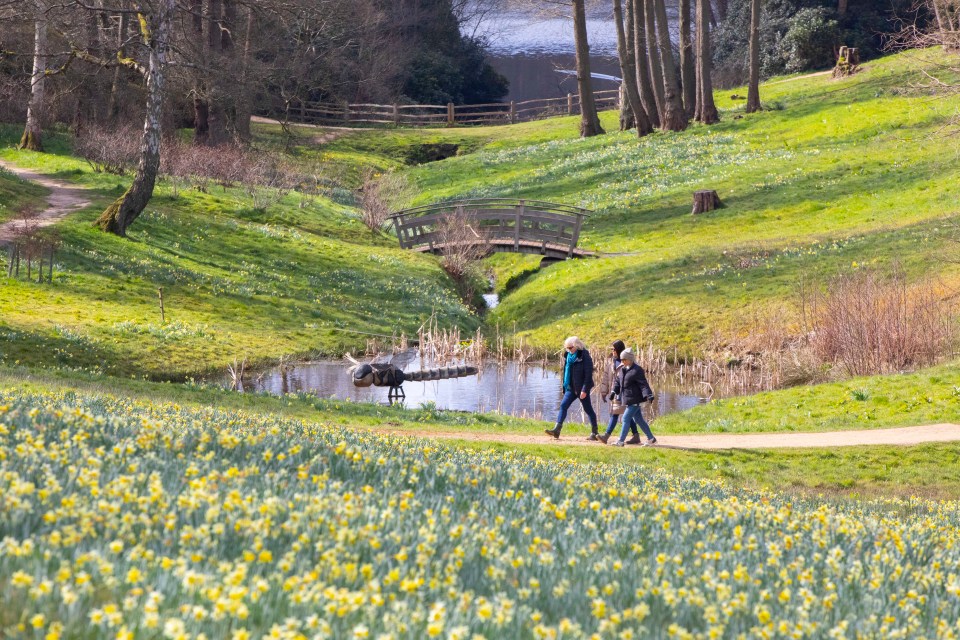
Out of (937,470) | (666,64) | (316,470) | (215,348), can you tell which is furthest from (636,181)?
(316,470)

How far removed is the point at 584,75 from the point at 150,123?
3186 centimetres

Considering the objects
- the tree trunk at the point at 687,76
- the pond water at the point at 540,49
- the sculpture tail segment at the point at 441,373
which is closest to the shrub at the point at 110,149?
the sculpture tail segment at the point at 441,373

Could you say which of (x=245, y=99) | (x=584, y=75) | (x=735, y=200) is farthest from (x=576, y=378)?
(x=584, y=75)

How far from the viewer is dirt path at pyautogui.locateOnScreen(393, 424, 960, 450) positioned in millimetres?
16391

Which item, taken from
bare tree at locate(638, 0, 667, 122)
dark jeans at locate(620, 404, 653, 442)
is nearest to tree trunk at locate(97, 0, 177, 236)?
dark jeans at locate(620, 404, 653, 442)

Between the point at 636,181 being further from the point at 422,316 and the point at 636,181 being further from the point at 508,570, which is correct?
the point at 508,570

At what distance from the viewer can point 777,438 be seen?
1728 centimetres

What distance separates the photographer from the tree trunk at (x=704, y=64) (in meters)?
46.8

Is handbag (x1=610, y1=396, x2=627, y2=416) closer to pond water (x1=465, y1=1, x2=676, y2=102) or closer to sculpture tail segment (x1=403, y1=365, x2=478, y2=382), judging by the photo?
sculpture tail segment (x1=403, y1=365, x2=478, y2=382)

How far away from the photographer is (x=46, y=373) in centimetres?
1692

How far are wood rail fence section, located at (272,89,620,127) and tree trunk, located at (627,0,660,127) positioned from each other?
18.6 m

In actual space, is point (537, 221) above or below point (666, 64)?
below

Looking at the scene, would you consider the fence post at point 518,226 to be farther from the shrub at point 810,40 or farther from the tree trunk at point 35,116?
the shrub at point 810,40

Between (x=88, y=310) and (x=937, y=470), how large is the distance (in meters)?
18.2
